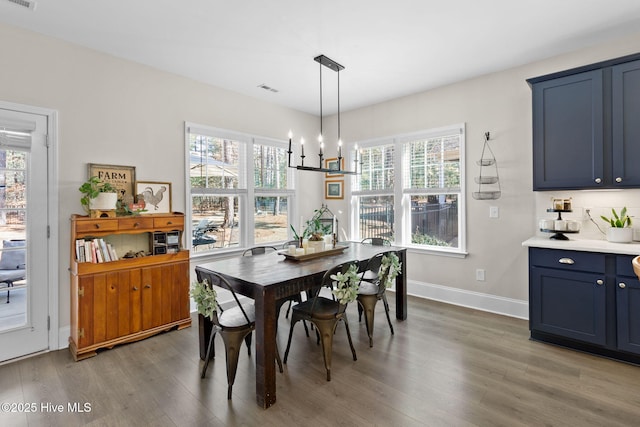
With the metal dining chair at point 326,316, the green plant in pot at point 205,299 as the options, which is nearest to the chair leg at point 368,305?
the metal dining chair at point 326,316

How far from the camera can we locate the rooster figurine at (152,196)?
3462mm

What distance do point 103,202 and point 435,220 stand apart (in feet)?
12.8

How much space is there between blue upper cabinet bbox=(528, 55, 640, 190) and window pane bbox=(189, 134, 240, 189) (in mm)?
3555

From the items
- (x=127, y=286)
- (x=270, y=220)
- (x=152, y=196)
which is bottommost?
(x=127, y=286)

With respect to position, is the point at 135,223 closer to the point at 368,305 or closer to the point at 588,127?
the point at 368,305

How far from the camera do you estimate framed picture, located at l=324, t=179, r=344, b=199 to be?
535 centimetres

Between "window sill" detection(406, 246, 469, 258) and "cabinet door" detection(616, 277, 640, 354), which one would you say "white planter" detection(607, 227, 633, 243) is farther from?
"window sill" detection(406, 246, 469, 258)

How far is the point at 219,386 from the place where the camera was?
2.35 metres

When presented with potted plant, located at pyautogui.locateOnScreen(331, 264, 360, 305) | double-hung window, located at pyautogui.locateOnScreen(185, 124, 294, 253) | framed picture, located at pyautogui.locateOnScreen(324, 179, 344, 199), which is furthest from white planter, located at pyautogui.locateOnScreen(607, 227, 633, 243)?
double-hung window, located at pyautogui.locateOnScreen(185, 124, 294, 253)

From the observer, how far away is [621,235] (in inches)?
113

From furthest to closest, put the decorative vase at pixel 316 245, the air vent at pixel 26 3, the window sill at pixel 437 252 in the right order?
the window sill at pixel 437 252 → the decorative vase at pixel 316 245 → the air vent at pixel 26 3

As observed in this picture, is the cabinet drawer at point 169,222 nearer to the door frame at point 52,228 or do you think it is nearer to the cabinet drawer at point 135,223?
the cabinet drawer at point 135,223

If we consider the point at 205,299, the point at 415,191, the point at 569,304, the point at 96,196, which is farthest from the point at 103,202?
the point at 569,304

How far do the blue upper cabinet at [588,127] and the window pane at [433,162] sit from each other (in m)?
1.05
